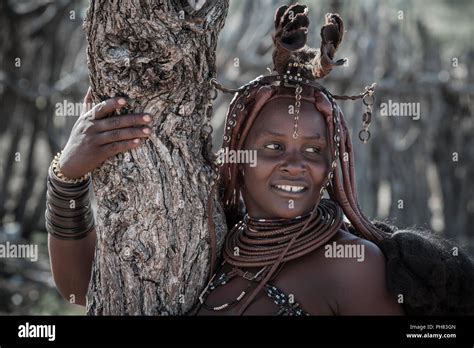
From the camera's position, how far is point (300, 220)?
305 centimetres

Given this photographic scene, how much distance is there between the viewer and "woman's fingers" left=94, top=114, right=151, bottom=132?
2.97 meters

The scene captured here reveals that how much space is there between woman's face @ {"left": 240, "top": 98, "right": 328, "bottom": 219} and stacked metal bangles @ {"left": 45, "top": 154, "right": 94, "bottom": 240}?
666 millimetres

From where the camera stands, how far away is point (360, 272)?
2.88 metres

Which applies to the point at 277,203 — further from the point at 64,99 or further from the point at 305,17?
the point at 64,99

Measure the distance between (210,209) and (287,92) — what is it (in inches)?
20.2

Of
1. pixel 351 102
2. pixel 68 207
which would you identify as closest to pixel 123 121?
pixel 68 207

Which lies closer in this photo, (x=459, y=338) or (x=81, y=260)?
(x=459, y=338)

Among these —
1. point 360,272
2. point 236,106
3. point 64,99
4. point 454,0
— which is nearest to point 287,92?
point 236,106

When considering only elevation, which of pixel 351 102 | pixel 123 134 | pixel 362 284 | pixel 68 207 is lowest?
pixel 362 284

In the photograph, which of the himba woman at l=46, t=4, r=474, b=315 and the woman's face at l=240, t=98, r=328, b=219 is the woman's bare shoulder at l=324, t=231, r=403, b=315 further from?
the woman's face at l=240, t=98, r=328, b=219

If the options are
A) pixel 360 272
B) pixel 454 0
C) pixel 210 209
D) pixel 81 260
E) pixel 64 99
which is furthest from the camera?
pixel 454 0

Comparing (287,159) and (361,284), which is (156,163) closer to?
(287,159)

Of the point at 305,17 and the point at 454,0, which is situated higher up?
the point at 454,0

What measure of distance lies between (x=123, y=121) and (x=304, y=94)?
0.65 meters
